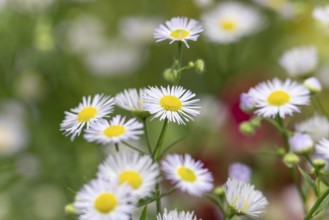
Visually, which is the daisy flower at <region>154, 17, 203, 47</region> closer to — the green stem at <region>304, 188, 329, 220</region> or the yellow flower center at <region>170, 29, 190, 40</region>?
the yellow flower center at <region>170, 29, 190, 40</region>

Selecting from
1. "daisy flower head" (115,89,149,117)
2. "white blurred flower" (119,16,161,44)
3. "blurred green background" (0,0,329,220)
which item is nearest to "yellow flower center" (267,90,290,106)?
"daisy flower head" (115,89,149,117)

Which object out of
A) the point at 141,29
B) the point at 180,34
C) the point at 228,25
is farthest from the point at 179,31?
the point at 141,29

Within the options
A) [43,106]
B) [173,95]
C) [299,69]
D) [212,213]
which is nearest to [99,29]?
[43,106]

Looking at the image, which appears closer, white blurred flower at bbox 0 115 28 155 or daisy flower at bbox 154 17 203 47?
daisy flower at bbox 154 17 203 47

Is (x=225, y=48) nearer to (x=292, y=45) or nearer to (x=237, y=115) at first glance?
(x=237, y=115)

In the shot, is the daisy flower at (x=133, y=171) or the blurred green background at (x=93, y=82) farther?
the blurred green background at (x=93, y=82)

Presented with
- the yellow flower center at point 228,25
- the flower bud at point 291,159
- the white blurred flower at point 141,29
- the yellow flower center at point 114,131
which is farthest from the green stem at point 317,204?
the white blurred flower at point 141,29

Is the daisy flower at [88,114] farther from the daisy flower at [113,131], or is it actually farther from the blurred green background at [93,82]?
the blurred green background at [93,82]

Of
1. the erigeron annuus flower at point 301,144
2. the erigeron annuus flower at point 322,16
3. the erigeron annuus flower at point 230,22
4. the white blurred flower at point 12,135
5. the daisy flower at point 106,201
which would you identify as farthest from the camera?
the white blurred flower at point 12,135
